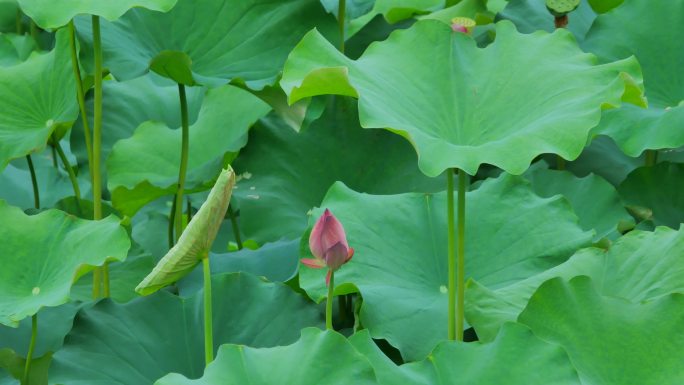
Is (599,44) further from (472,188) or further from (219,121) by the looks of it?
(219,121)

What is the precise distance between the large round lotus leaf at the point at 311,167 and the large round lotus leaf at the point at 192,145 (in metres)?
0.06

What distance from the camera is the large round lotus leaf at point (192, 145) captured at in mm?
2049

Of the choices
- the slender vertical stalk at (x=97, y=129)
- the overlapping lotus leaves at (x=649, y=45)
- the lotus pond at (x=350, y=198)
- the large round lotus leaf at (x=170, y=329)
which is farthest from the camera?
the overlapping lotus leaves at (x=649, y=45)

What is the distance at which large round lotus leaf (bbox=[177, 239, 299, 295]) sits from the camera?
179 centimetres

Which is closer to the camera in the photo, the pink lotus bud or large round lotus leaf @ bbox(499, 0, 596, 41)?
the pink lotus bud

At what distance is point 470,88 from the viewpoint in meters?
1.49

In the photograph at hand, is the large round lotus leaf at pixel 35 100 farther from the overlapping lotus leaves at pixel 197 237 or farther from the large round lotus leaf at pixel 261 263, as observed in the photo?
the overlapping lotus leaves at pixel 197 237

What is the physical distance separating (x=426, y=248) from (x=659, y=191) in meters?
0.56

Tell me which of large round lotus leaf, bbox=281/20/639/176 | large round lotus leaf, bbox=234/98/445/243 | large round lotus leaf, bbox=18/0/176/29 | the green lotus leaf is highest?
large round lotus leaf, bbox=18/0/176/29

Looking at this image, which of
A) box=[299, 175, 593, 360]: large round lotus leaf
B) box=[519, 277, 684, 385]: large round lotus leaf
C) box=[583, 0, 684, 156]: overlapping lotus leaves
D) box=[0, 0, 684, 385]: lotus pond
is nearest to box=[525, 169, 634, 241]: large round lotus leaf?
box=[0, 0, 684, 385]: lotus pond

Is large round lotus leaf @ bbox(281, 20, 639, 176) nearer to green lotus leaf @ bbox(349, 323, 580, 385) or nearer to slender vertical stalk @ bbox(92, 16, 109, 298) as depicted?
green lotus leaf @ bbox(349, 323, 580, 385)

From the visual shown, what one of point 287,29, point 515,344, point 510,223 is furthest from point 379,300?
point 287,29

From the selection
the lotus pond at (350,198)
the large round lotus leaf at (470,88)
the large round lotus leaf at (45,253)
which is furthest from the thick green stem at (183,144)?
the large round lotus leaf at (470,88)

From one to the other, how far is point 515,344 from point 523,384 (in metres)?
0.05
